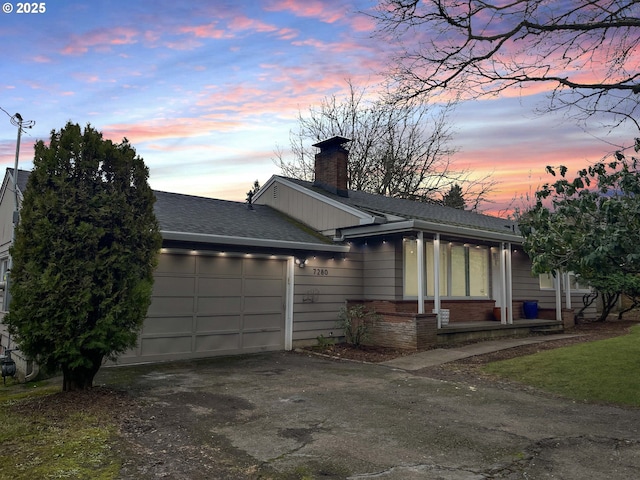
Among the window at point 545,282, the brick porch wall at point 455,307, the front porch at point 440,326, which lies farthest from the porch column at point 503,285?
the window at point 545,282

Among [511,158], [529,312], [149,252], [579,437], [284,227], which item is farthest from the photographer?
[529,312]

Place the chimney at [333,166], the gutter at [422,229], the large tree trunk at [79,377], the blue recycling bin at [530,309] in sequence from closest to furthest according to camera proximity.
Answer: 1. the large tree trunk at [79,377]
2. the gutter at [422,229]
3. the chimney at [333,166]
4. the blue recycling bin at [530,309]

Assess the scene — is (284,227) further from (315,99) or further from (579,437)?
Result: (315,99)

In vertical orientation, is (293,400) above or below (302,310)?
below

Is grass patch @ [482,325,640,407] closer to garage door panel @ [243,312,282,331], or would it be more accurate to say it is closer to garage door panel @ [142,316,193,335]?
garage door panel @ [243,312,282,331]

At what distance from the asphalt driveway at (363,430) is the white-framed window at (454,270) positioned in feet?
15.5

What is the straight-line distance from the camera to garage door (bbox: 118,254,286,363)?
9.05 m

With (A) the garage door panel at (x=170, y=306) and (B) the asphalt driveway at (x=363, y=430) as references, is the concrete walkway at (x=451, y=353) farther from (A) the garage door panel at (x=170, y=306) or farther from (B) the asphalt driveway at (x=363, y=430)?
(A) the garage door panel at (x=170, y=306)

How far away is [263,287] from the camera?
1058 centimetres

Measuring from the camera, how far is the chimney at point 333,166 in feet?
47.5

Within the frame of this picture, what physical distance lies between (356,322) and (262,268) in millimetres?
2929

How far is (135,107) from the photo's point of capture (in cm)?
1177

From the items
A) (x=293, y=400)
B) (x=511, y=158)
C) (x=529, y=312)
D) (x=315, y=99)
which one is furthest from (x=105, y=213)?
(x=315, y=99)

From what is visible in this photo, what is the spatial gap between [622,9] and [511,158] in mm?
6653
